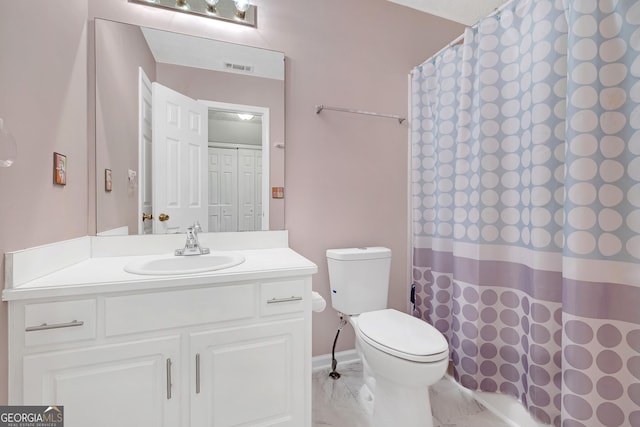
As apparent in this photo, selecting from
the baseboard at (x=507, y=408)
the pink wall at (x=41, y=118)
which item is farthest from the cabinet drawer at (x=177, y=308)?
the baseboard at (x=507, y=408)

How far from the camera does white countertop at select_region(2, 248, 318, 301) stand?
91cm

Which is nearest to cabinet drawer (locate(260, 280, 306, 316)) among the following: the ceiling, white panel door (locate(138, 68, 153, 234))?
white panel door (locate(138, 68, 153, 234))

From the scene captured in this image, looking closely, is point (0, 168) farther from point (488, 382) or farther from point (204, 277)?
point (488, 382)

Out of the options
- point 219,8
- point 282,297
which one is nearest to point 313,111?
point 219,8

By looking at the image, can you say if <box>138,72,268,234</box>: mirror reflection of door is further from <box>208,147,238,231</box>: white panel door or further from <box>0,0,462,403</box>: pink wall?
<box>0,0,462,403</box>: pink wall

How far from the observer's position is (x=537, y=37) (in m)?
1.20

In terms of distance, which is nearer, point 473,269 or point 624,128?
point 624,128

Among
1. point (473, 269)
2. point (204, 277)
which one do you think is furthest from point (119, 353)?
point (473, 269)

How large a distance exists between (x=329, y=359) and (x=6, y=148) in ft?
6.09

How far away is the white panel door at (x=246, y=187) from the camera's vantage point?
5.41ft

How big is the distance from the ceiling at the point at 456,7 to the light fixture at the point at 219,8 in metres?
Answer: 1.04

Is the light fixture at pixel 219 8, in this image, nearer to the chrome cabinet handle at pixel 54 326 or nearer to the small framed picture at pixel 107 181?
the small framed picture at pixel 107 181

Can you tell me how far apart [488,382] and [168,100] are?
2.25 metres

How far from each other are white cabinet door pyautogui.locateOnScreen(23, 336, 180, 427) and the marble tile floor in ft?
2.55
